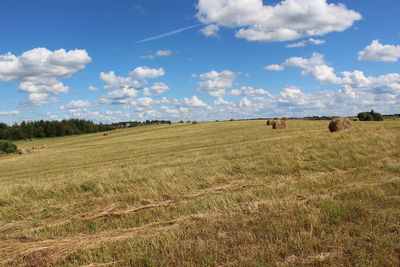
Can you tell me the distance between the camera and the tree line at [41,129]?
9919 cm

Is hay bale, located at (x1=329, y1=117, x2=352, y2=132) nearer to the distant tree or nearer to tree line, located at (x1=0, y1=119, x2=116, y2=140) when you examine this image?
the distant tree

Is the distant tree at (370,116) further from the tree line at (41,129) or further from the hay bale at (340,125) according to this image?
the tree line at (41,129)

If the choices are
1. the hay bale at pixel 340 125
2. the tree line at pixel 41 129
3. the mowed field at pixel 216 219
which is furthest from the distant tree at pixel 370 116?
the tree line at pixel 41 129

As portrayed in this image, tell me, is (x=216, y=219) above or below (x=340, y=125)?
below

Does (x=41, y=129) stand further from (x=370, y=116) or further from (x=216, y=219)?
(x=216, y=219)

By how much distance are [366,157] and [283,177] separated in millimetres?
4403

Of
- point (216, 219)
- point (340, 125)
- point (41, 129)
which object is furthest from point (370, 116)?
point (41, 129)

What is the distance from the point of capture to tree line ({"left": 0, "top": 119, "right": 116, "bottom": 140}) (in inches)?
3905

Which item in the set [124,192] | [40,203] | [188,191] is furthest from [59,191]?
[188,191]

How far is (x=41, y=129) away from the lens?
105 m

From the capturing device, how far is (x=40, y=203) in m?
7.67

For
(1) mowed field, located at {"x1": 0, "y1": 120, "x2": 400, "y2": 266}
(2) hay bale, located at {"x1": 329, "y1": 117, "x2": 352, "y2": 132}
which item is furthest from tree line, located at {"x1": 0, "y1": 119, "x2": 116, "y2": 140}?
(1) mowed field, located at {"x1": 0, "y1": 120, "x2": 400, "y2": 266}

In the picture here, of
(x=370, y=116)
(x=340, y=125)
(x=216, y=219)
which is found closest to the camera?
(x=216, y=219)

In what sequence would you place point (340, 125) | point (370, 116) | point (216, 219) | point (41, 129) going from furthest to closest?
point (41, 129) < point (370, 116) < point (340, 125) < point (216, 219)
